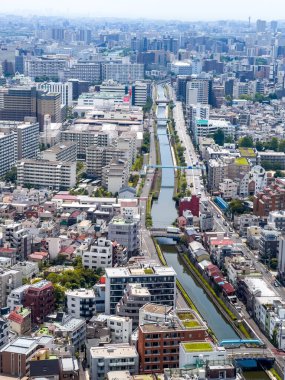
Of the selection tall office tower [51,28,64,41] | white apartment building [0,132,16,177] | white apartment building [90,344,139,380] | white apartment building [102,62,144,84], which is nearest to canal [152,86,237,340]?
white apartment building [90,344,139,380]

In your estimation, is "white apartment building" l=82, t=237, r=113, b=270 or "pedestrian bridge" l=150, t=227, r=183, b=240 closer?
"white apartment building" l=82, t=237, r=113, b=270

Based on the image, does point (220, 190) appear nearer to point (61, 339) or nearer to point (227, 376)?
point (61, 339)

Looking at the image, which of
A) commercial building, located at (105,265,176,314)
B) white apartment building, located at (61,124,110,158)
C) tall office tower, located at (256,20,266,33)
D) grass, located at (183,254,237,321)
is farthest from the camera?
tall office tower, located at (256,20,266,33)

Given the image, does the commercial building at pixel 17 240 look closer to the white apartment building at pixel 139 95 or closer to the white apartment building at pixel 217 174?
the white apartment building at pixel 217 174

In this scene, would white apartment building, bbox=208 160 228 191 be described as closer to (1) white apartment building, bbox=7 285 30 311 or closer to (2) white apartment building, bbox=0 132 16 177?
(2) white apartment building, bbox=0 132 16 177

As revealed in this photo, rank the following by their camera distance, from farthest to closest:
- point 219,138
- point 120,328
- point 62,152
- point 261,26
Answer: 1. point 261,26
2. point 219,138
3. point 62,152
4. point 120,328

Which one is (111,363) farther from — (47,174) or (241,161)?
(241,161)

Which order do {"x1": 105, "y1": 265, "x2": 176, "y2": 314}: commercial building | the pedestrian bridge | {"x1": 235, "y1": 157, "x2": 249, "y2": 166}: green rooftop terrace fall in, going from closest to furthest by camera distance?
{"x1": 105, "y1": 265, "x2": 176, "y2": 314}: commercial building < the pedestrian bridge < {"x1": 235, "y1": 157, "x2": 249, "y2": 166}: green rooftop terrace

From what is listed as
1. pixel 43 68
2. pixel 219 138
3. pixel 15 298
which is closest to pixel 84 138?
pixel 219 138
